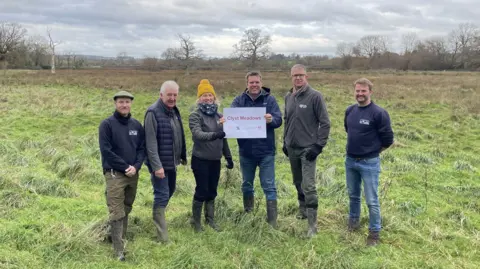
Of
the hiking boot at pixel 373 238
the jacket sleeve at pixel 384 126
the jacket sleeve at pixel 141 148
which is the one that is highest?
the jacket sleeve at pixel 384 126

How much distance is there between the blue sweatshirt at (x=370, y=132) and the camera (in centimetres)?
468

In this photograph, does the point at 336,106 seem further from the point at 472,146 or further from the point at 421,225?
the point at 421,225

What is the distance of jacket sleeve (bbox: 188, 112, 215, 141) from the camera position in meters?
4.69

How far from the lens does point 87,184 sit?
7.20 metres

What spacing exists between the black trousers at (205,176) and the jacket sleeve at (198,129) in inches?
13.9

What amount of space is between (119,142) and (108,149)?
0.15 meters

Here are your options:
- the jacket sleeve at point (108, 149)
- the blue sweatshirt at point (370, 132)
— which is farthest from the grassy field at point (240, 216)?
the blue sweatshirt at point (370, 132)

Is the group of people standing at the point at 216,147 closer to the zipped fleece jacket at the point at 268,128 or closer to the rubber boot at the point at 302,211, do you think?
the zipped fleece jacket at the point at 268,128

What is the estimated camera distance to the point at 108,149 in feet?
13.6

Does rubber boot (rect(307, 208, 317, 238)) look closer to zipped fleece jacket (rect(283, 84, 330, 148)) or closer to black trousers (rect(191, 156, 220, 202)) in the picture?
zipped fleece jacket (rect(283, 84, 330, 148))

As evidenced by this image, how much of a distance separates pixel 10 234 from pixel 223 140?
2.72 metres

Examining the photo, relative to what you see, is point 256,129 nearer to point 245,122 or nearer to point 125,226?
point 245,122

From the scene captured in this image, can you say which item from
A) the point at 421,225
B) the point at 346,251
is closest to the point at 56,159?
the point at 346,251

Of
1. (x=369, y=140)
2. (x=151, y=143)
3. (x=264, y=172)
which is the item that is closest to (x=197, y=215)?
(x=264, y=172)
